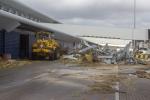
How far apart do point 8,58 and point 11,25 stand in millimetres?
3209

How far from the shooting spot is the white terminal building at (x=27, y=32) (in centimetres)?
4103

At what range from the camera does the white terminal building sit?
4103 cm

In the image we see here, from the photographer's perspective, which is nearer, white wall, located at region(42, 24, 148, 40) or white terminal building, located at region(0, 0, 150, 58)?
white terminal building, located at region(0, 0, 150, 58)

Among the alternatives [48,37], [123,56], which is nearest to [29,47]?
[48,37]

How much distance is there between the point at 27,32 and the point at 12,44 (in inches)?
225

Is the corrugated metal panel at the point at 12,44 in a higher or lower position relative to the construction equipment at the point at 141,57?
higher

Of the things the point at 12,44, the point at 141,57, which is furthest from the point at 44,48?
the point at 141,57

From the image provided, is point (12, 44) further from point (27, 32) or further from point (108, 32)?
point (108, 32)

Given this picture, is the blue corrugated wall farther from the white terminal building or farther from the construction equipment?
the construction equipment

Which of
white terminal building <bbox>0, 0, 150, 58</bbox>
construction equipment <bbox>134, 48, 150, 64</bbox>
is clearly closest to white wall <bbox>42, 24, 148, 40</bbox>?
white terminal building <bbox>0, 0, 150, 58</bbox>

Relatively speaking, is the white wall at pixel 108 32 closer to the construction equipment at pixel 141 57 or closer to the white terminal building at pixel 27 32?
the white terminal building at pixel 27 32

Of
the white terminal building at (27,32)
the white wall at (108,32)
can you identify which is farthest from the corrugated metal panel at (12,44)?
the white wall at (108,32)

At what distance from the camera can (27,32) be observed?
165ft

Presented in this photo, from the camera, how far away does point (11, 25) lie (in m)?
40.5
